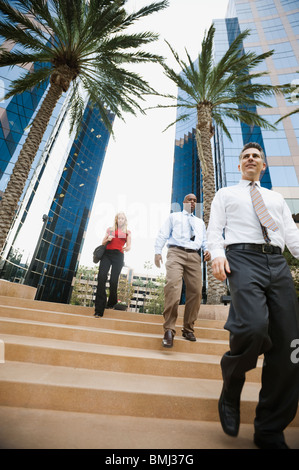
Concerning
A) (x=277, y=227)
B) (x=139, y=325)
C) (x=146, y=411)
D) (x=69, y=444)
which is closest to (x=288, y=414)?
(x=146, y=411)

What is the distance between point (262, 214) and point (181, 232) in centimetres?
188

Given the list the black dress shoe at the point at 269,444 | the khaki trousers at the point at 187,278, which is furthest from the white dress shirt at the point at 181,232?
the black dress shoe at the point at 269,444

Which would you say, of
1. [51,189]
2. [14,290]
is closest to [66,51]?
[14,290]

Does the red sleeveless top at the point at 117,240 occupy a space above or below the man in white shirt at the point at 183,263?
above

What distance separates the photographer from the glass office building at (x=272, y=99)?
75.4ft

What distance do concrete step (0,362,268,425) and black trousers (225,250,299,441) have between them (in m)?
0.44

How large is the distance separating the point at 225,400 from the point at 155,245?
7.46ft

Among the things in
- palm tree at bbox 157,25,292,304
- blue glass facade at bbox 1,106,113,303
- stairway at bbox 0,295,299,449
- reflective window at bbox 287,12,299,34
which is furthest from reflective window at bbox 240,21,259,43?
stairway at bbox 0,295,299,449

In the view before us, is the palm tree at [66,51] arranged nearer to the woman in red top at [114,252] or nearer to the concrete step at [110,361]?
the woman in red top at [114,252]

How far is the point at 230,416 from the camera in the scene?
5.00 feet

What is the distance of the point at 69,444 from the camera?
126 cm

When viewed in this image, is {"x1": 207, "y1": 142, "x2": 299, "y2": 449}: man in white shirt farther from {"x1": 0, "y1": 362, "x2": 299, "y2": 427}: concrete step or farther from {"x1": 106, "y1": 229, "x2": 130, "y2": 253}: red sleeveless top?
{"x1": 106, "y1": 229, "x2": 130, "y2": 253}: red sleeveless top

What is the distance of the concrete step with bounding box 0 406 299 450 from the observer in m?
1.28
